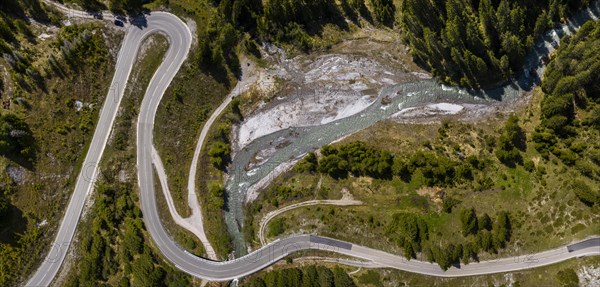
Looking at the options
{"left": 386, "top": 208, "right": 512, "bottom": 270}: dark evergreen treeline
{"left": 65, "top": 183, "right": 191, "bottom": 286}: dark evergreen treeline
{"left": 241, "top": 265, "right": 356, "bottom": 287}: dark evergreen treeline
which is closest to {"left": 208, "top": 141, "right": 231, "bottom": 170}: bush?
{"left": 65, "top": 183, "right": 191, "bottom": 286}: dark evergreen treeline

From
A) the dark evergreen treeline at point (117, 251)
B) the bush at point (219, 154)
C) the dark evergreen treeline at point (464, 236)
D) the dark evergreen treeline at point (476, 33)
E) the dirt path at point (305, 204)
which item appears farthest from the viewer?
the bush at point (219, 154)

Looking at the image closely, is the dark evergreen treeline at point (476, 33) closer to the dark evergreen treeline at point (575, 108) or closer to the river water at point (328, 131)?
the river water at point (328, 131)

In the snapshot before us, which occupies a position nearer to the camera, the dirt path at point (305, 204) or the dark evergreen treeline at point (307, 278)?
the dark evergreen treeline at point (307, 278)

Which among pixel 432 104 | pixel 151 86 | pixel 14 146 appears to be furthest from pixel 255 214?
pixel 14 146

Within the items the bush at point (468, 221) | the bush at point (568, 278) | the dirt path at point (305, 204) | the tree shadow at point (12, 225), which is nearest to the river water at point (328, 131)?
the dirt path at point (305, 204)

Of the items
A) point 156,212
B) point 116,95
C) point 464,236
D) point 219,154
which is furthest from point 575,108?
point 116,95

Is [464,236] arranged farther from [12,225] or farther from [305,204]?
[12,225]

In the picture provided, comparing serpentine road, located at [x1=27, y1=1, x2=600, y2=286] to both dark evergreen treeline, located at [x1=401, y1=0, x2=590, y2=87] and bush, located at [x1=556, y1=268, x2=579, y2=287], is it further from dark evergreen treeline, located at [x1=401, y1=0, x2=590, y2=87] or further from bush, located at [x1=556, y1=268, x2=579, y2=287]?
dark evergreen treeline, located at [x1=401, y1=0, x2=590, y2=87]
